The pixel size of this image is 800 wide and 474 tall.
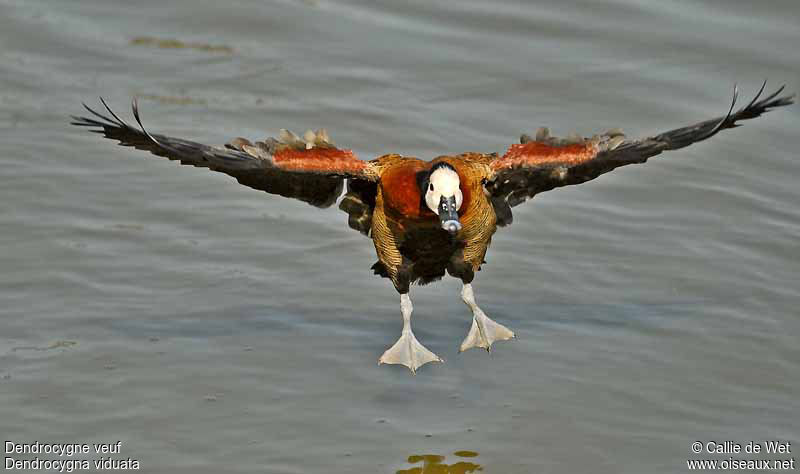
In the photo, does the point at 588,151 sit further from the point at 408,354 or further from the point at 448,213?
the point at 408,354

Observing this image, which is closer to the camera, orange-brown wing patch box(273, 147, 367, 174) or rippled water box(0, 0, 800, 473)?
rippled water box(0, 0, 800, 473)

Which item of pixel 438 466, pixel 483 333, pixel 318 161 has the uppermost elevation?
pixel 318 161

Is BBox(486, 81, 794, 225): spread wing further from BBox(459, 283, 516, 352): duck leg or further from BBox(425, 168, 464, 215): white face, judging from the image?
BBox(459, 283, 516, 352): duck leg

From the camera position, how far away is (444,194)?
831 cm

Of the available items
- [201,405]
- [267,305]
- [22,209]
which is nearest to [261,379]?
[201,405]

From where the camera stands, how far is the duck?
850cm

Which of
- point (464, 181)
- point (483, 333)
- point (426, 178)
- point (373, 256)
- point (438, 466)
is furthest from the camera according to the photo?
point (373, 256)

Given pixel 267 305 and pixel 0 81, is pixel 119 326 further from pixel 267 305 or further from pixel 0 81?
pixel 0 81

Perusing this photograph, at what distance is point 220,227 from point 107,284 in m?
1.30

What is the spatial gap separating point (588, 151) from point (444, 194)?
1.07 meters

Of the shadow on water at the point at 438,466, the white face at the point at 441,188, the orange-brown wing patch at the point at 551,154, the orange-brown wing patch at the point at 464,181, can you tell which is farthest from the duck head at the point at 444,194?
the shadow on water at the point at 438,466

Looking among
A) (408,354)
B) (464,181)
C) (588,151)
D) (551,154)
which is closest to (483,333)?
(408,354)

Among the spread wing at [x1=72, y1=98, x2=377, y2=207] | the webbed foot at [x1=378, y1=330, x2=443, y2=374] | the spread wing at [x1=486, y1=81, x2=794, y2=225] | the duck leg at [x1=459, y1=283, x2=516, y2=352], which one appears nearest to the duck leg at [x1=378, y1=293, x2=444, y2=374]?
the webbed foot at [x1=378, y1=330, x2=443, y2=374]

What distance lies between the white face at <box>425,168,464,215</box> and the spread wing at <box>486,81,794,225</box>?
1.87ft
